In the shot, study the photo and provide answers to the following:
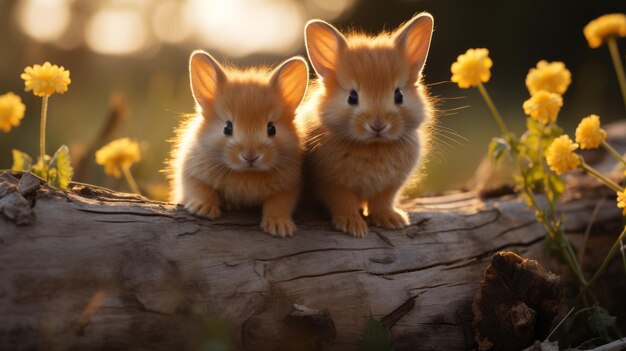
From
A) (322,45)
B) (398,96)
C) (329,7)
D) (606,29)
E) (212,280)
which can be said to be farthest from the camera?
(329,7)

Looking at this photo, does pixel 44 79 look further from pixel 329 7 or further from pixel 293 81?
pixel 329 7

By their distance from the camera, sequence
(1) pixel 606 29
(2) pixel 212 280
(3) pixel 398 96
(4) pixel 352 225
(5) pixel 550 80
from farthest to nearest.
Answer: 1. (1) pixel 606 29
2. (5) pixel 550 80
3. (3) pixel 398 96
4. (4) pixel 352 225
5. (2) pixel 212 280

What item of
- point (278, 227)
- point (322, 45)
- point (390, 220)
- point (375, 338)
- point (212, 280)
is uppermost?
point (322, 45)

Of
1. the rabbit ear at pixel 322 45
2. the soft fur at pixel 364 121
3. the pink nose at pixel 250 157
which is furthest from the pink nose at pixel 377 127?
the pink nose at pixel 250 157

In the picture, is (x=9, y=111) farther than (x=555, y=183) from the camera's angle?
No

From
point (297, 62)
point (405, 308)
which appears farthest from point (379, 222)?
point (297, 62)

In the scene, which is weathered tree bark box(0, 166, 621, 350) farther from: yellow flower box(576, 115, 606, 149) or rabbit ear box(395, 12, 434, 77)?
rabbit ear box(395, 12, 434, 77)

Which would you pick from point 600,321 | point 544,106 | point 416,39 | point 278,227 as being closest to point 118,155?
point 278,227

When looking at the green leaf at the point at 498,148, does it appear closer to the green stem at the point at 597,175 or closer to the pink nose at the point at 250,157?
the green stem at the point at 597,175
